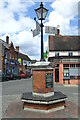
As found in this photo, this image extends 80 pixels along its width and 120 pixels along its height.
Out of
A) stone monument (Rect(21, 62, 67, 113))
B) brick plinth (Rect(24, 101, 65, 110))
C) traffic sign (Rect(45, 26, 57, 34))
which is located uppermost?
traffic sign (Rect(45, 26, 57, 34))

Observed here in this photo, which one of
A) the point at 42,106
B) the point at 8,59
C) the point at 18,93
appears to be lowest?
the point at 18,93

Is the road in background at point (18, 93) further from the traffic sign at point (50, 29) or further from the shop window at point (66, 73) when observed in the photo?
the shop window at point (66, 73)

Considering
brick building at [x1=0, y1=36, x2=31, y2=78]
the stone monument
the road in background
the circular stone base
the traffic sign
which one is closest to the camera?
the circular stone base

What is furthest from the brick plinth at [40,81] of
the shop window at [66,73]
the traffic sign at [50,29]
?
the shop window at [66,73]

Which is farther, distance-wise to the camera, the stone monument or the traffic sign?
the traffic sign

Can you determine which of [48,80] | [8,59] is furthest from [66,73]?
[8,59]

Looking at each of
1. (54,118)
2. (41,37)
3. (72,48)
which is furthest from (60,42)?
(54,118)

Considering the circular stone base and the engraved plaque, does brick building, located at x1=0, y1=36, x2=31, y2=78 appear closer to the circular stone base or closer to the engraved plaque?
the engraved plaque

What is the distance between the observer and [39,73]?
6836 millimetres

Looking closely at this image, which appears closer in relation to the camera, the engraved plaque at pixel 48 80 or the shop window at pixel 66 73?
the engraved plaque at pixel 48 80

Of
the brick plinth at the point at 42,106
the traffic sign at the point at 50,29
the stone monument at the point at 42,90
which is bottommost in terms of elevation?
the brick plinth at the point at 42,106

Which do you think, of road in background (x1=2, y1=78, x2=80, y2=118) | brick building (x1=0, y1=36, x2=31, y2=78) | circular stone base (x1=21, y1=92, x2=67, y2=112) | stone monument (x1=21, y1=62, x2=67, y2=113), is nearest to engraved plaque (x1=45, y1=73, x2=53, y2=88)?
stone monument (x1=21, y1=62, x2=67, y2=113)

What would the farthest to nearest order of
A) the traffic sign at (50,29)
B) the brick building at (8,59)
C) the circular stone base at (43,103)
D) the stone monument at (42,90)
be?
the brick building at (8,59) → the traffic sign at (50,29) → the stone monument at (42,90) → the circular stone base at (43,103)

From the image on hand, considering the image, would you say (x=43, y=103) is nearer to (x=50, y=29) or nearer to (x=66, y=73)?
(x=50, y=29)
